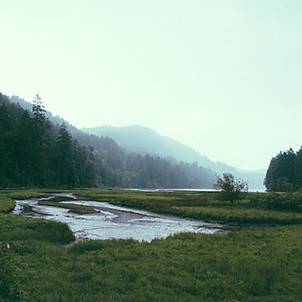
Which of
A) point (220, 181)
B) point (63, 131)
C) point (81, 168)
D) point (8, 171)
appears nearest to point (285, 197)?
point (220, 181)

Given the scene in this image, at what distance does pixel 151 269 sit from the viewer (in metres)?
13.8

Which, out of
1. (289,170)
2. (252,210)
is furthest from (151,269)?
(289,170)

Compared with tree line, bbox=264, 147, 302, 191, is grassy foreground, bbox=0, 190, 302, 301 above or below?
below

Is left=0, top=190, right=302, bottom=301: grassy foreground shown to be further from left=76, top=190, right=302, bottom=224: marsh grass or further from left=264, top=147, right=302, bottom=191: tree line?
left=264, top=147, right=302, bottom=191: tree line

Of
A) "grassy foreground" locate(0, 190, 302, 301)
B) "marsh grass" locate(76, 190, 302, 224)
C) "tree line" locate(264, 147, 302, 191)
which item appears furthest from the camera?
"tree line" locate(264, 147, 302, 191)

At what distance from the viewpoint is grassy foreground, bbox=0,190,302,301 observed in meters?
10.6

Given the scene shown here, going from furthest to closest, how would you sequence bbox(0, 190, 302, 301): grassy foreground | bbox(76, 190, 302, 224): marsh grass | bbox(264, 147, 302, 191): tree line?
bbox(264, 147, 302, 191): tree line, bbox(76, 190, 302, 224): marsh grass, bbox(0, 190, 302, 301): grassy foreground

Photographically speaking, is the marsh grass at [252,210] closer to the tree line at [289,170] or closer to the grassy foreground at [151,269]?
the grassy foreground at [151,269]

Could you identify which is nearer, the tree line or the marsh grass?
the marsh grass

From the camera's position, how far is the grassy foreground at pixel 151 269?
34.9 feet

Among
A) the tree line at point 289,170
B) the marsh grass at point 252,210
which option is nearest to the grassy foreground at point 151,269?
the marsh grass at point 252,210

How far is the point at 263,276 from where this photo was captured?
1327 cm

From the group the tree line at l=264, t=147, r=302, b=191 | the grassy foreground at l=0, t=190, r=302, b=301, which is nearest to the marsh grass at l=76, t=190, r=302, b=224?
the grassy foreground at l=0, t=190, r=302, b=301

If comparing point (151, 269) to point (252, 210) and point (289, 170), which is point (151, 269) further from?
point (289, 170)
